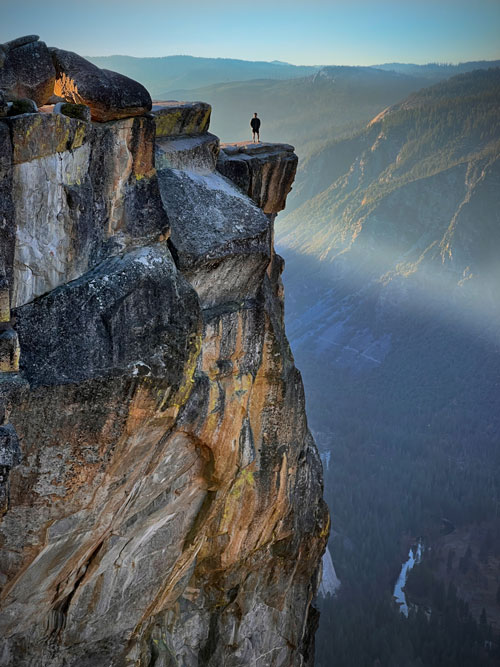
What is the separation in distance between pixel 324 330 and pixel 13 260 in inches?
4583

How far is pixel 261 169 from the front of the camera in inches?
943

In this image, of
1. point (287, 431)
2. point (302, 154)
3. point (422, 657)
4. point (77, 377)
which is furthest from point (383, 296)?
point (77, 377)

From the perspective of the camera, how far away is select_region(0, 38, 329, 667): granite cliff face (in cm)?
1536

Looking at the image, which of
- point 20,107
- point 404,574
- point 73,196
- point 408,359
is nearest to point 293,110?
point 408,359

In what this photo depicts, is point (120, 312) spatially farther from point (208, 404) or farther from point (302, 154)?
point (302, 154)

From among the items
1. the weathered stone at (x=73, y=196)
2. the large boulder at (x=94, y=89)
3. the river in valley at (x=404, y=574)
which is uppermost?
the large boulder at (x=94, y=89)

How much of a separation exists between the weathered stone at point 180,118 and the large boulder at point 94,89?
3135 millimetres

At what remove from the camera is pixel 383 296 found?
13012 cm

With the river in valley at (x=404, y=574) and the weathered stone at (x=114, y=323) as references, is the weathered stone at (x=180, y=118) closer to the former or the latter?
the weathered stone at (x=114, y=323)

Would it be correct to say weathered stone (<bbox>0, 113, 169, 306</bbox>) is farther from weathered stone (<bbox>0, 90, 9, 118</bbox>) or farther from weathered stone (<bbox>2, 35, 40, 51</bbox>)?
weathered stone (<bbox>2, 35, 40, 51</bbox>)

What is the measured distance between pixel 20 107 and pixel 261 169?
10.3 metres

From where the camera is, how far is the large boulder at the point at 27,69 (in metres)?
15.9

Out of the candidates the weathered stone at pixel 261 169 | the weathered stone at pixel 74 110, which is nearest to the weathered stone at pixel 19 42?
the weathered stone at pixel 74 110

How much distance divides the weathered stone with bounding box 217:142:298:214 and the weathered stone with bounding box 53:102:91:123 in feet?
24.1
